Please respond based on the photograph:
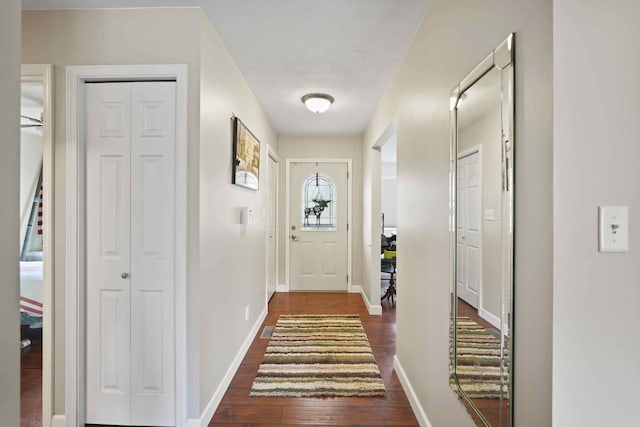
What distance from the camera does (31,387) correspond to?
2.37m

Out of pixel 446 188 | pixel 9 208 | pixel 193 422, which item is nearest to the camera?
pixel 9 208

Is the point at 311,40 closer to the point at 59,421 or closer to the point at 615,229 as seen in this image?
the point at 615,229

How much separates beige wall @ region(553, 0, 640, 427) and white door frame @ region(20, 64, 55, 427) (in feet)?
7.78

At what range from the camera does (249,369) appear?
8.46 feet

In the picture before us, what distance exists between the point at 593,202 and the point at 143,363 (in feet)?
7.25

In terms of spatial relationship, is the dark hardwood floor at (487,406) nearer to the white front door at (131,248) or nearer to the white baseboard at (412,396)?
the white baseboard at (412,396)

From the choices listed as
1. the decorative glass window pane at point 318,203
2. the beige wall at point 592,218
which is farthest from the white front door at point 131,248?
the decorative glass window pane at point 318,203

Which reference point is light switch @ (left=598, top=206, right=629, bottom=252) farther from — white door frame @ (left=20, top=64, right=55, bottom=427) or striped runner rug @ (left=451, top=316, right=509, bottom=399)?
white door frame @ (left=20, top=64, right=55, bottom=427)

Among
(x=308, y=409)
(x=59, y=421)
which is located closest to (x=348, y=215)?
(x=308, y=409)

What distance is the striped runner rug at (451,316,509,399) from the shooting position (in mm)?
1096

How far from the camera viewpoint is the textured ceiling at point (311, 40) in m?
1.80

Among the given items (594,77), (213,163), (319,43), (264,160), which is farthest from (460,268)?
(264,160)

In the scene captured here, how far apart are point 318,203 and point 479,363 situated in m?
3.98

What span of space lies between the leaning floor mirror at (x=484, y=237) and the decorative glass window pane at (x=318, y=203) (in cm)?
361
